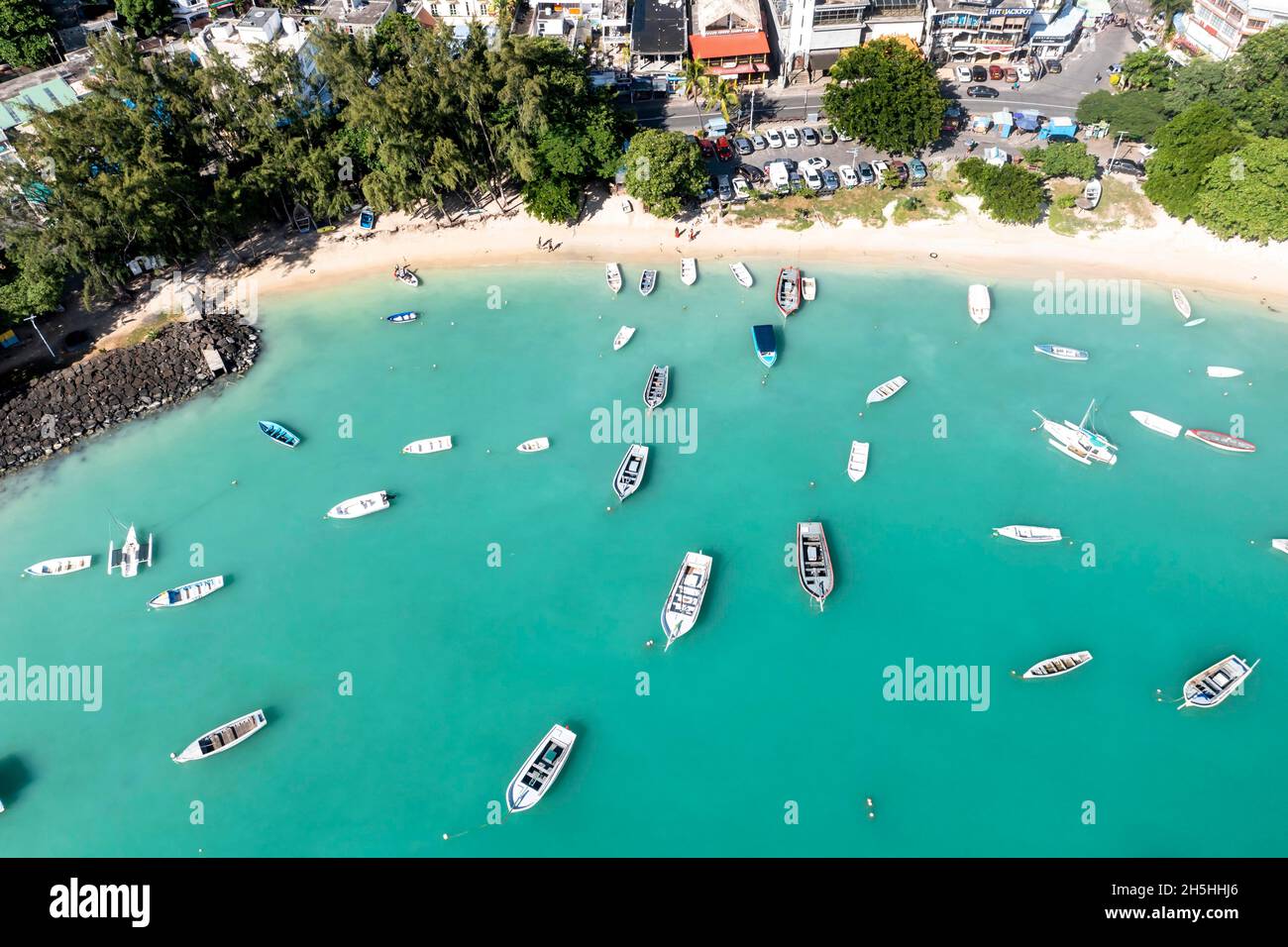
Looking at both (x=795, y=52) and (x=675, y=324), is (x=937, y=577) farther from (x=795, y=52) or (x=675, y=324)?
(x=795, y=52)

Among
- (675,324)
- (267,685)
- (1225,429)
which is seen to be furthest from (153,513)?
(1225,429)

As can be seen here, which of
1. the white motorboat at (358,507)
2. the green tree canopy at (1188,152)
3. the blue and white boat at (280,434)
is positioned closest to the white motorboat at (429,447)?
the white motorboat at (358,507)

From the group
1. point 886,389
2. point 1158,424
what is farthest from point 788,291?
point 1158,424

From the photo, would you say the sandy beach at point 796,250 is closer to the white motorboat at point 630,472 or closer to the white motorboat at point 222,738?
the white motorboat at point 630,472

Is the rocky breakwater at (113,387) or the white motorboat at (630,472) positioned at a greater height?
the rocky breakwater at (113,387)

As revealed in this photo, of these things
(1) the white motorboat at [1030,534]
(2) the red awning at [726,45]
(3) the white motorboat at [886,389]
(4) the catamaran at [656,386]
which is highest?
(2) the red awning at [726,45]
